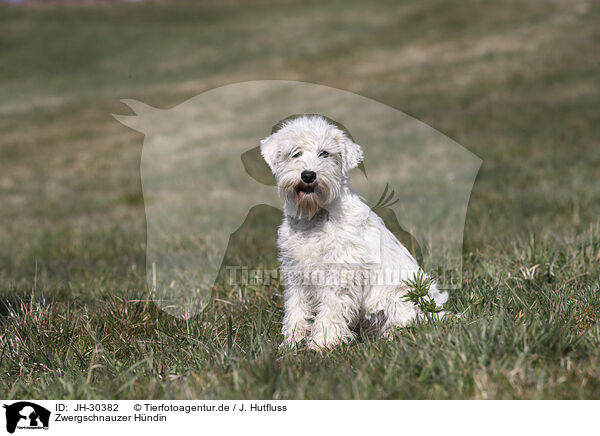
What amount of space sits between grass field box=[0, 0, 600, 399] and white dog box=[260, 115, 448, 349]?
0.96ft

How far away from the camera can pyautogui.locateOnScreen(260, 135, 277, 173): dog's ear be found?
3.91 metres

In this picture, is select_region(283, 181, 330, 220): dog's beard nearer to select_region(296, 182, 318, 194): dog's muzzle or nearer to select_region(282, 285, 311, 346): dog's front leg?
select_region(296, 182, 318, 194): dog's muzzle

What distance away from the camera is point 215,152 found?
1554cm

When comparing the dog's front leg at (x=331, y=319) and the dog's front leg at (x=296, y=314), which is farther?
the dog's front leg at (x=296, y=314)

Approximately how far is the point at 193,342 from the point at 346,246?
130 cm

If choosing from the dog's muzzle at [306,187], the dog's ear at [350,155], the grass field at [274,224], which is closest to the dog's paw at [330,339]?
the grass field at [274,224]
